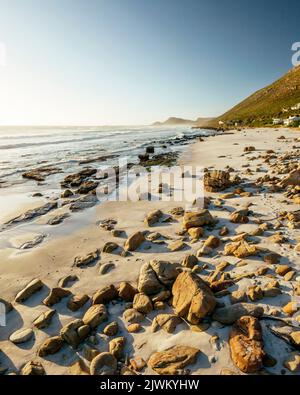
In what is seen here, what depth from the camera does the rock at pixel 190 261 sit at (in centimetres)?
659

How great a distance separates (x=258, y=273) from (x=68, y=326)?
4148 mm

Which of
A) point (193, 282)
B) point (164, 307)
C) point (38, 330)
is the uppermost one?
point (193, 282)

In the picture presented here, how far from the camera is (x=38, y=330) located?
16.8 feet

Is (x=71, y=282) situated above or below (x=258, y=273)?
below

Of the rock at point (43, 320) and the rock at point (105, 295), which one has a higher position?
the rock at point (105, 295)

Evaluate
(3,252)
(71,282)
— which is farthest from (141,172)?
(71,282)

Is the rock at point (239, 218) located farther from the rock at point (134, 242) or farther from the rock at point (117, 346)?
the rock at point (117, 346)

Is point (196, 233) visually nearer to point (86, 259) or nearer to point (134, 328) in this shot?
point (86, 259)

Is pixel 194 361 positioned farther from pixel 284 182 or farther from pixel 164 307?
pixel 284 182

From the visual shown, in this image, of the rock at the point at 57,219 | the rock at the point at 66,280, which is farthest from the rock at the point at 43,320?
the rock at the point at 57,219

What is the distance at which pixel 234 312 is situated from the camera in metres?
4.56

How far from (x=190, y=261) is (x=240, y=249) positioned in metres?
1.35

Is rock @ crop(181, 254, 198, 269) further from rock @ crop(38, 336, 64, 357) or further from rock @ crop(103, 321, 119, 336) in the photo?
rock @ crop(38, 336, 64, 357)

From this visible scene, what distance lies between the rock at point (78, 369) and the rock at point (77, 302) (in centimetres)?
137
